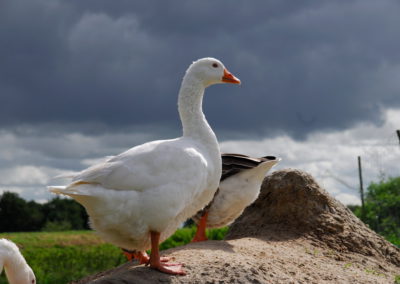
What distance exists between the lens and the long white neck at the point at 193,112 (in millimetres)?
6965

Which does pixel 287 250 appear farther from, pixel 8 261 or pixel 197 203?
pixel 8 261

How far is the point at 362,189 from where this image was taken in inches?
677

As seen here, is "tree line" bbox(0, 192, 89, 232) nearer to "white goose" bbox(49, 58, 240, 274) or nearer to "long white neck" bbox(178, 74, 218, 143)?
"long white neck" bbox(178, 74, 218, 143)

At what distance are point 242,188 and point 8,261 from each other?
3.88m

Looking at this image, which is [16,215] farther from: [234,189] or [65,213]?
[234,189]

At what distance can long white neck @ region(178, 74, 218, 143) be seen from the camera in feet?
22.9

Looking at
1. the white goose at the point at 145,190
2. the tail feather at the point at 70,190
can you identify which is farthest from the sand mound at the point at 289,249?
the tail feather at the point at 70,190

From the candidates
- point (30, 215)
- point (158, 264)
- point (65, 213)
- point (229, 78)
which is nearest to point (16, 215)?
point (30, 215)

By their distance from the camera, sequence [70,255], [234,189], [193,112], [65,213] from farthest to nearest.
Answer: [65,213]
[70,255]
[234,189]
[193,112]

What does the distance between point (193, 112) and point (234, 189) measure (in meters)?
2.36

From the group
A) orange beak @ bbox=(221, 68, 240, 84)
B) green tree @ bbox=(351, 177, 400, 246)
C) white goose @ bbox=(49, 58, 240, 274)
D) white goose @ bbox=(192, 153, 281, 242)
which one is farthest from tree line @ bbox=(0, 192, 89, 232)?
white goose @ bbox=(49, 58, 240, 274)

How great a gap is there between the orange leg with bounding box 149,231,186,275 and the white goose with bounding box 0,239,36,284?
2546 millimetres

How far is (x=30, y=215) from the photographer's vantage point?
56188 millimetres

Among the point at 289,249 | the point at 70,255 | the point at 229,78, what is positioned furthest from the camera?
the point at 70,255
